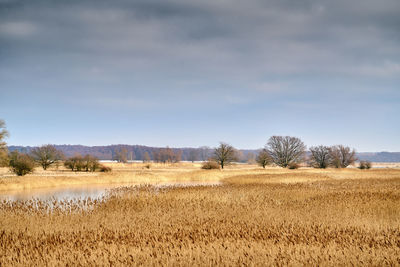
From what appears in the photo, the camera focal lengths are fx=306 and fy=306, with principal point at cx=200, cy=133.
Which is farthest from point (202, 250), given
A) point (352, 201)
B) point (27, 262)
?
point (352, 201)

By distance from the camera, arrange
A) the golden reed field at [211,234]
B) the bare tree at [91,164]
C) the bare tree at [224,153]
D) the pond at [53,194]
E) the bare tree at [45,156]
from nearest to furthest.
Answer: the golden reed field at [211,234]
the pond at [53,194]
the bare tree at [45,156]
the bare tree at [91,164]
the bare tree at [224,153]

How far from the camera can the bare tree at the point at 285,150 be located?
7212 cm

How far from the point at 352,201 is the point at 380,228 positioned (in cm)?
507

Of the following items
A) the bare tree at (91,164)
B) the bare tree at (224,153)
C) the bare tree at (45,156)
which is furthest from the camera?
the bare tree at (224,153)

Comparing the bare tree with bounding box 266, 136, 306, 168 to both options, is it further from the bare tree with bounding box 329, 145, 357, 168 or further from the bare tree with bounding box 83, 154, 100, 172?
the bare tree with bounding box 83, 154, 100, 172

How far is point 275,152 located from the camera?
7488 cm

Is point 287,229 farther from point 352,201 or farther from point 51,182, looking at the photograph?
point 51,182

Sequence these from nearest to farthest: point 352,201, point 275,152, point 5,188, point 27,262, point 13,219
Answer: point 27,262, point 13,219, point 352,201, point 5,188, point 275,152

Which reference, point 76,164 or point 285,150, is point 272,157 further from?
point 76,164

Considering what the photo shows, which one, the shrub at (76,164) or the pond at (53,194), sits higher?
the shrub at (76,164)

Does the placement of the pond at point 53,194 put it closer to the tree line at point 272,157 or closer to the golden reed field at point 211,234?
the golden reed field at point 211,234

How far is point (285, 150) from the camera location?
73.2 metres

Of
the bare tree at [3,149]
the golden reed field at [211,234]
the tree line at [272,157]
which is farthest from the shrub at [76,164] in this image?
the golden reed field at [211,234]

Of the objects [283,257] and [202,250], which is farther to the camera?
[202,250]
